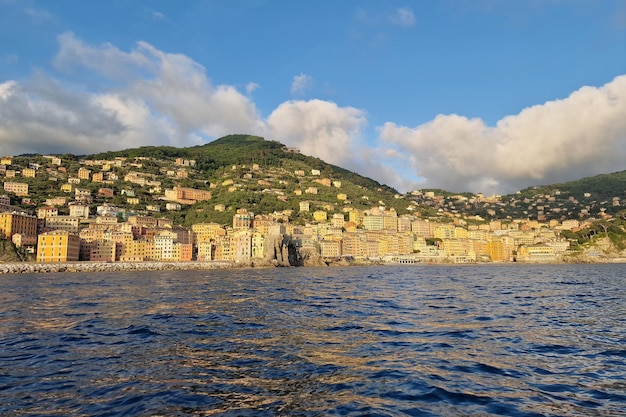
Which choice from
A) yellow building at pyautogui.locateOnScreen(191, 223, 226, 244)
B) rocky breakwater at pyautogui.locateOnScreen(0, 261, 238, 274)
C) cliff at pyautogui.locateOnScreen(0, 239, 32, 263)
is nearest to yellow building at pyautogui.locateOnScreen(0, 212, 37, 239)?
cliff at pyautogui.locateOnScreen(0, 239, 32, 263)

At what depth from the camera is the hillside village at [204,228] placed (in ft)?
372

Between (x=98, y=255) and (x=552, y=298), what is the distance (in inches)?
4166

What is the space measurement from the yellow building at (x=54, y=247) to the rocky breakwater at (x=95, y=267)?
9268mm

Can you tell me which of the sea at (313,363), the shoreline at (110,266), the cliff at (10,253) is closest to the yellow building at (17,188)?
the cliff at (10,253)

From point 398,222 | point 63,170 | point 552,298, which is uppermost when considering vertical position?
point 63,170

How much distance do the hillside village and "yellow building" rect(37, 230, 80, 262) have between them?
0.22m

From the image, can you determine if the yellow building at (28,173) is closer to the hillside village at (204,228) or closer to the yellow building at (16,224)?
the hillside village at (204,228)

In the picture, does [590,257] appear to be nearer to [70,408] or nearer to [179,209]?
[179,209]

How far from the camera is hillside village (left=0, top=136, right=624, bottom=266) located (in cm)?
11325

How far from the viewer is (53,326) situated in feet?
55.4

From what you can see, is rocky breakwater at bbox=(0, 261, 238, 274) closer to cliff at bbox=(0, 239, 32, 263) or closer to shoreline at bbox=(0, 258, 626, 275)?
shoreline at bbox=(0, 258, 626, 275)

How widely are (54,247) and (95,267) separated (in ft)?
57.8

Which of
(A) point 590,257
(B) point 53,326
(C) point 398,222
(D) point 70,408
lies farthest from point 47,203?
(A) point 590,257

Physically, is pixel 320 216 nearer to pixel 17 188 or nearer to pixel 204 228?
pixel 204 228
